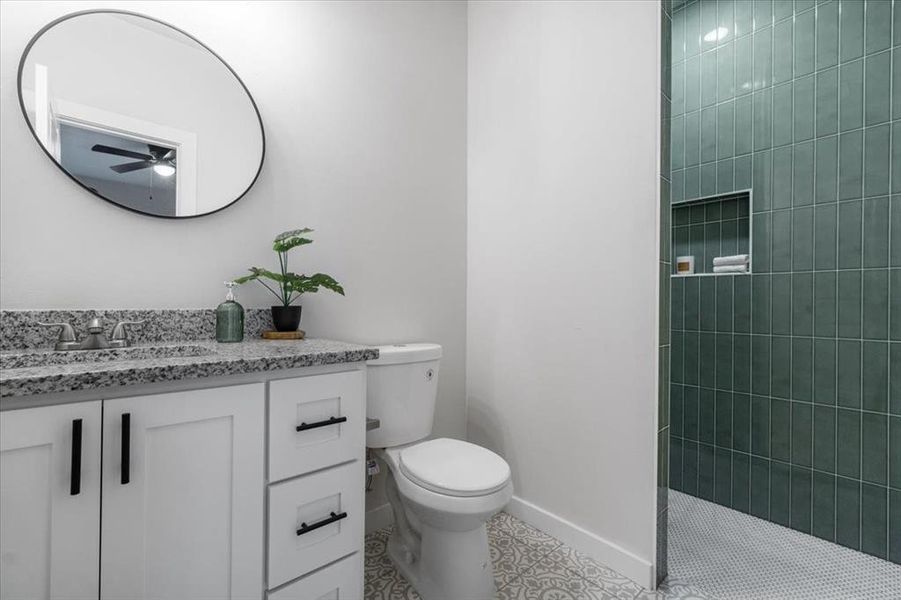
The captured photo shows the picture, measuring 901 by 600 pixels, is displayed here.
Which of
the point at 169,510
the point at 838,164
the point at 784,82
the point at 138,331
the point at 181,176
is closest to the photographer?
the point at 169,510

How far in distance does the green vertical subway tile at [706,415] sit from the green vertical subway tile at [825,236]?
2.55 feet

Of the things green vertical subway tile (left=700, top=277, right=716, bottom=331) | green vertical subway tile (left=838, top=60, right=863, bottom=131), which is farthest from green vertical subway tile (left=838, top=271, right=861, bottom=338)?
green vertical subway tile (left=838, top=60, right=863, bottom=131)

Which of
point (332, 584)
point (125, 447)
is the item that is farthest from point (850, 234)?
point (125, 447)

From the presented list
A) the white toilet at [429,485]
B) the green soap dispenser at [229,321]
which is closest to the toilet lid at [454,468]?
the white toilet at [429,485]

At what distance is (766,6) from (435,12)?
1566 mm

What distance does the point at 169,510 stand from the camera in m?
0.89

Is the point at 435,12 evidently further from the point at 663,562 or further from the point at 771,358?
the point at 663,562

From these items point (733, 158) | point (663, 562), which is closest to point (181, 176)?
point (663, 562)

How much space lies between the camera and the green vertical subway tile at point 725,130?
2145 mm

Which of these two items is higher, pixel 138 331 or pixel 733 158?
pixel 733 158

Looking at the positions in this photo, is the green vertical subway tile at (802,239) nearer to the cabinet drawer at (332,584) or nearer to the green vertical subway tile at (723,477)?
the green vertical subway tile at (723,477)

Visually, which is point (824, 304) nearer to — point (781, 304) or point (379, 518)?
point (781, 304)

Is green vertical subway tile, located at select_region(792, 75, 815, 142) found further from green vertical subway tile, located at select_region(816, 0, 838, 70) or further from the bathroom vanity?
the bathroom vanity

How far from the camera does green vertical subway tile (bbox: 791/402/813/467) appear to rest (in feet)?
6.24
